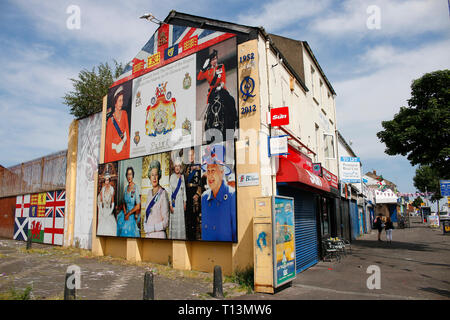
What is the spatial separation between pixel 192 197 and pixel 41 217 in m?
13.3

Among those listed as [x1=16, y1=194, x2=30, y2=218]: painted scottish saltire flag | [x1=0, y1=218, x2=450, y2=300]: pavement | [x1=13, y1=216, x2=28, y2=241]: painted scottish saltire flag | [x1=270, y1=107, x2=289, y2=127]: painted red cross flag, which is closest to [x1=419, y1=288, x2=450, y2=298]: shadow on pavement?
[x1=0, y1=218, x2=450, y2=300]: pavement

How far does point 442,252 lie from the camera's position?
14602 millimetres

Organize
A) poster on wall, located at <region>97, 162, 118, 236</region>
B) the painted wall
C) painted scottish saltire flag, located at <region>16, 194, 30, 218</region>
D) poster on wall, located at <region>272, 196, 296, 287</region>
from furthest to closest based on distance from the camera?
the painted wall < painted scottish saltire flag, located at <region>16, 194, 30, 218</region> < poster on wall, located at <region>97, 162, 118, 236</region> < poster on wall, located at <region>272, 196, 296, 287</region>

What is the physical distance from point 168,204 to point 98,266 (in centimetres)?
353

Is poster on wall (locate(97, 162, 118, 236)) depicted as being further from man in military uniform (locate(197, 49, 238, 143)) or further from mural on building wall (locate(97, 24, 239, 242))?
man in military uniform (locate(197, 49, 238, 143))

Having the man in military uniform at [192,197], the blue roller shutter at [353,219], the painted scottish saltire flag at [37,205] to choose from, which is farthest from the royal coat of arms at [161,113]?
the blue roller shutter at [353,219]

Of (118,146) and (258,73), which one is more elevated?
(258,73)

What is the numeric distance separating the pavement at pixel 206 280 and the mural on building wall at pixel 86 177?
2316mm

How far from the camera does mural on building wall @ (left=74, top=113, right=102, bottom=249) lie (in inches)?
605

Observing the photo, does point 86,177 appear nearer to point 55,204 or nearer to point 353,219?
point 55,204

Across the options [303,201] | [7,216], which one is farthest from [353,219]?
[7,216]
